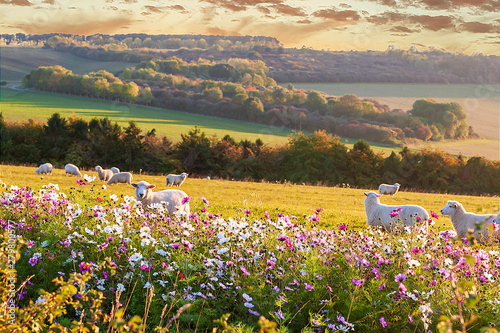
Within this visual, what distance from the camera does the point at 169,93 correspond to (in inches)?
4528

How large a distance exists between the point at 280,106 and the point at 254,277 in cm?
10341

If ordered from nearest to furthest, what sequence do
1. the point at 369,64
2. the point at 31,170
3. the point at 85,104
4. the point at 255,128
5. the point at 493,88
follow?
1. the point at 31,170
2. the point at 255,128
3. the point at 85,104
4. the point at 493,88
5. the point at 369,64

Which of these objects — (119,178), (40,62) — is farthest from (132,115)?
(40,62)

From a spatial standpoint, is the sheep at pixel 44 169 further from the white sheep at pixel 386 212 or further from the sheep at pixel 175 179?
the white sheep at pixel 386 212

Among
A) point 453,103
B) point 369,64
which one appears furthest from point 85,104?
point 369,64

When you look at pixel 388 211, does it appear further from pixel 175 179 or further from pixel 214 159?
pixel 214 159

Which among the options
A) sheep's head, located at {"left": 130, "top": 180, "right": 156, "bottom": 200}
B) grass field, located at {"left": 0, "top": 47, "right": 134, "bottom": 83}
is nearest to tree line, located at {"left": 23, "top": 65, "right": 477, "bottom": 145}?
grass field, located at {"left": 0, "top": 47, "right": 134, "bottom": 83}

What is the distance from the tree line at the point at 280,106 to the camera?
97.1 metres

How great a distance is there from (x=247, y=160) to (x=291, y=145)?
9534 millimetres

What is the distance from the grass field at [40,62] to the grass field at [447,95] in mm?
79260

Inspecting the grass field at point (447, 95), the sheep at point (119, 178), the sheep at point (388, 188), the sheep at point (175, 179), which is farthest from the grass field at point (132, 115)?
the sheep at point (119, 178)

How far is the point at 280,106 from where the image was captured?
10706cm

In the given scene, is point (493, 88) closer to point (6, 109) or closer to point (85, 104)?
point (85, 104)

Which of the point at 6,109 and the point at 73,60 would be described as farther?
the point at 73,60
